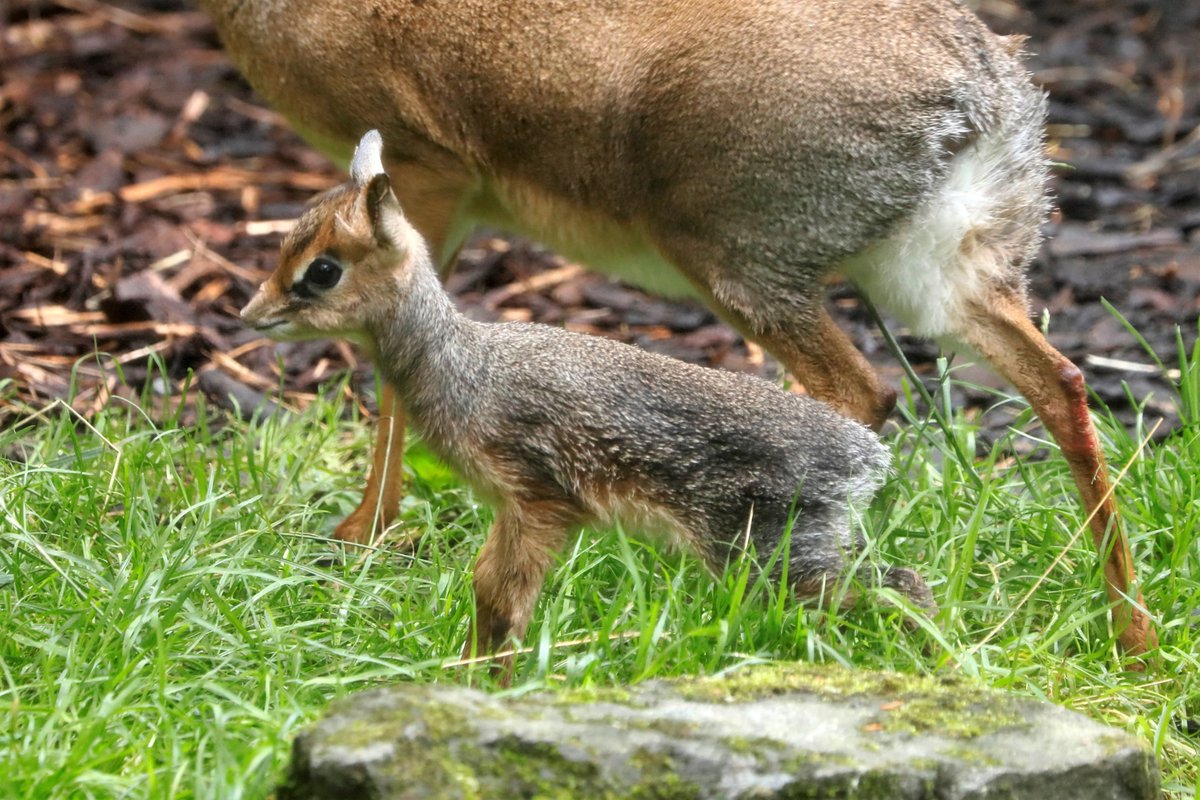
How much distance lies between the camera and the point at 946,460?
465 cm

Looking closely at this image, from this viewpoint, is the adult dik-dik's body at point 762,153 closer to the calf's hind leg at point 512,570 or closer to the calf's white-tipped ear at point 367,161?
Answer: the calf's hind leg at point 512,570

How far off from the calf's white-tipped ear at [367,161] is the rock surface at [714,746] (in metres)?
1.61

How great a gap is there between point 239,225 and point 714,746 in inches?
210

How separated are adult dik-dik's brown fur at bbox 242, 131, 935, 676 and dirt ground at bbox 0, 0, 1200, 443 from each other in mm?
1474

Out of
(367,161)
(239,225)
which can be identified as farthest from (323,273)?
(239,225)

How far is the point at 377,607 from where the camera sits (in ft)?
13.5

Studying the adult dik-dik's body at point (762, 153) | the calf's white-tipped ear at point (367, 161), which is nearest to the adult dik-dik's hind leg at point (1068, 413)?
the adult dik-dik's body at point (762, 153)

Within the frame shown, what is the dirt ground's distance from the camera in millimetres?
6238

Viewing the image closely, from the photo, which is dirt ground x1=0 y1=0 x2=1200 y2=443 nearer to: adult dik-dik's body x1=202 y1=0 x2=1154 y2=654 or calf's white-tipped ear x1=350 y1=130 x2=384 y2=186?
adult dik-dik's body x1=202 y1=0 x2=1154 y2=654

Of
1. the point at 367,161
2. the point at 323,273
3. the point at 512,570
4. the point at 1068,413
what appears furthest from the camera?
the point at 1068,413

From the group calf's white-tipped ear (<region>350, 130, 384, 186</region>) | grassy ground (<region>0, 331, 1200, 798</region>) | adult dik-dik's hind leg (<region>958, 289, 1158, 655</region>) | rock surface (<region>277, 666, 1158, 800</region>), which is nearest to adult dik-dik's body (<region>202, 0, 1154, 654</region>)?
adult dik-dik's hind leg (<region>958, 289, 1158, 655</region>)

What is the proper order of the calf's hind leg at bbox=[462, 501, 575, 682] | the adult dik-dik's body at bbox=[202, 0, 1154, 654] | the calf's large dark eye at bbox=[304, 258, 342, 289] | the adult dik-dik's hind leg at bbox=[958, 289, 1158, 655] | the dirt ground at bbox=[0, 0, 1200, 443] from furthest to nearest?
the dirt ground at bbox=[0, 0, 1200, 443] → the adult dik-dik's body at bbox=[202, 0, 1154, 654] → the adult dik-dik's hind leg at bbox=[958, 289, 1158, 655] → the calf's large dark eye at bbox=[304, 258, 342, 289] → the calf's hind leg at bbox=[462, 501, 575, 682]

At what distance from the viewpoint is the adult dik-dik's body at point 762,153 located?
436 cm

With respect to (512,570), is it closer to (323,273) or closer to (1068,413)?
(323,273)
